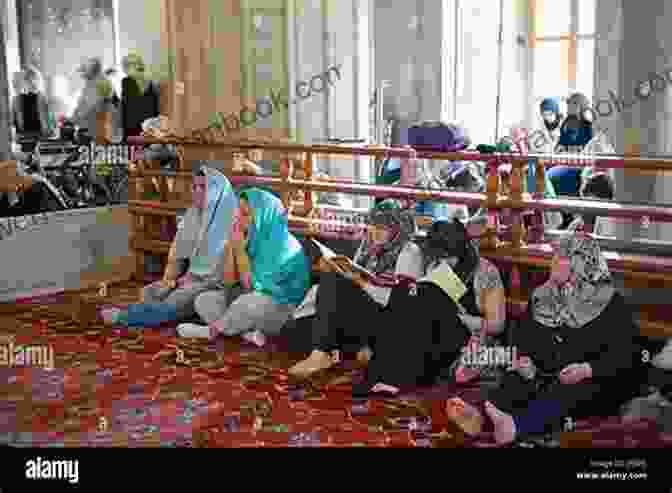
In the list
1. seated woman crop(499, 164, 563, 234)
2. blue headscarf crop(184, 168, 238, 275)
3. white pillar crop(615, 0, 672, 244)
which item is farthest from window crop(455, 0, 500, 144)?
blue headscarf crop(184, 168, 238, 275)

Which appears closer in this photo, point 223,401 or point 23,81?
point 223,401

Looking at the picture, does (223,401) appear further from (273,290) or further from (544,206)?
(544,206)

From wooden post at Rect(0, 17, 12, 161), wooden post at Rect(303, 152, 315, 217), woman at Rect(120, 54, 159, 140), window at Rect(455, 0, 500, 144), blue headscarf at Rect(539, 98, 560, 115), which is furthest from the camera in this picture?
woman at Rect(120, 54, 159, 140)

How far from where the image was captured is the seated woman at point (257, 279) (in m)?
4.04

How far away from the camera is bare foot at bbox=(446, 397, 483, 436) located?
284 centimetres

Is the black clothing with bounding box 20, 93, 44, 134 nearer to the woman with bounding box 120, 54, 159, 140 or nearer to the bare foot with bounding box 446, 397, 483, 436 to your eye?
the woman with bounding box 120, 54, 159, 140

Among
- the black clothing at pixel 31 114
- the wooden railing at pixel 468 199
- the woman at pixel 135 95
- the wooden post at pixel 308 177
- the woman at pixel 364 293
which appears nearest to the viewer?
the wooden railing at pixel 468 199

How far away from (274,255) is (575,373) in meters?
1.63

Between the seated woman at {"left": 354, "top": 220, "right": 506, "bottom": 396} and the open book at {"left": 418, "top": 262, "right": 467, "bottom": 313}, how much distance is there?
0.01m

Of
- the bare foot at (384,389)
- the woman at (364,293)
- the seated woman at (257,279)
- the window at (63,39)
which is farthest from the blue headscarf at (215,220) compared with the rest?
the window at (63,39)

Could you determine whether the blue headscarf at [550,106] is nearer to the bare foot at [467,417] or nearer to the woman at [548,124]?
the woman at [548,124]

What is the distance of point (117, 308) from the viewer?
4508 millimetres

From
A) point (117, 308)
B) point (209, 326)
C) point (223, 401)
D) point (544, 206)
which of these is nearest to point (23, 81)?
point (117, 308)

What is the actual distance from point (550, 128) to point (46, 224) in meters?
2.79
